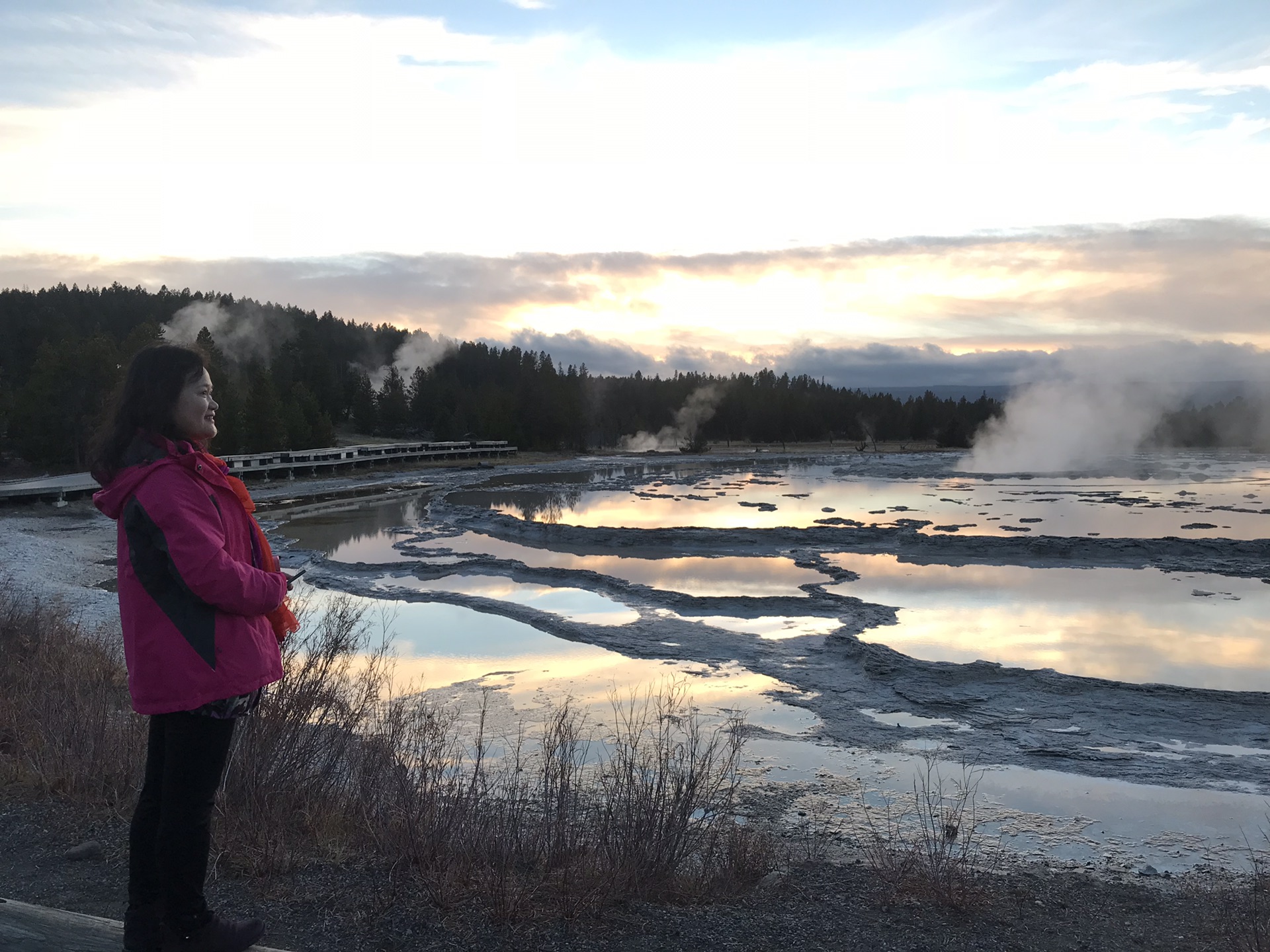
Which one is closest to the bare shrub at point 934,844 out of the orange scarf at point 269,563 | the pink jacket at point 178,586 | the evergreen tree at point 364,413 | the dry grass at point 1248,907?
the dry grass at point 1248,907

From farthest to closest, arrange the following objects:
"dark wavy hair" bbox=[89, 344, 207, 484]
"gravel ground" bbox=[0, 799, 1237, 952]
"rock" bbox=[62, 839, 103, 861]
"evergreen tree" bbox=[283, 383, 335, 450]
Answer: "evergreen tree" bbox=[283, 383, 335, 450]
"rock" bbox=[62, 839, 103, 861]
"gravel ground" bbox=[0, 799, 1237, 952]
"dark wavy hair" bbox=[89, 344, 207, 484]

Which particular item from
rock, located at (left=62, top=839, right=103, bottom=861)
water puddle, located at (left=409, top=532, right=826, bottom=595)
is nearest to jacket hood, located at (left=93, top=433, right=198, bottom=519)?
rock, located at (left=62, top=839, right=103, bottom=861)

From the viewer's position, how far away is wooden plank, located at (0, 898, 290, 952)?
2.94m

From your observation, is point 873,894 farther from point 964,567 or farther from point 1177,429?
point 1177,429

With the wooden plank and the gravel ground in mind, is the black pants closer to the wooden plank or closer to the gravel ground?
the wooden plank

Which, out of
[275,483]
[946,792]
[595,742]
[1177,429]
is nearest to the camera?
[946,792]

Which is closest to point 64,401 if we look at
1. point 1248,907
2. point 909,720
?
point 909,720

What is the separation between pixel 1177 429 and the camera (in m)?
74.4

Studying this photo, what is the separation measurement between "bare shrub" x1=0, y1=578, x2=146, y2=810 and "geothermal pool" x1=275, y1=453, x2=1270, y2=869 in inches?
121

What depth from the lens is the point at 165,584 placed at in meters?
2.84

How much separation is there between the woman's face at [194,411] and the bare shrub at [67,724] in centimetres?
263

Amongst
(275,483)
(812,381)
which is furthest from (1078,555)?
(812,381)

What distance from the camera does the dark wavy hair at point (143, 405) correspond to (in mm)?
2908

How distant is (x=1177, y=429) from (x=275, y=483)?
68.0m
